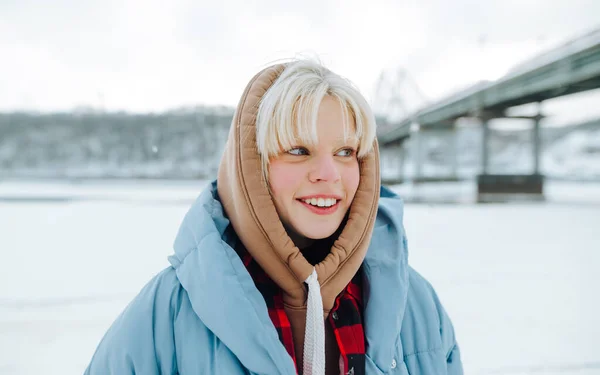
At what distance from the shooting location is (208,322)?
41.6 inches

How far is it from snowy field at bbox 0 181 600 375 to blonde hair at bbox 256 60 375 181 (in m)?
2.33

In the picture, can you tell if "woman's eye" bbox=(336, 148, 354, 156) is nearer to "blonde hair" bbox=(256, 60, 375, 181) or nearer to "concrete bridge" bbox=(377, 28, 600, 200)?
"blonde hair" bbox=(256, 60, 375, 181)

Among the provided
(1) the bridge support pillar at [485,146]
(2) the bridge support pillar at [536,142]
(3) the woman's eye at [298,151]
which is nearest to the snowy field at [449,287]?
(3) the woman's eye at [298,151]

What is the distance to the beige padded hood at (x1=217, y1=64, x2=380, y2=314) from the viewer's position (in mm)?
1130

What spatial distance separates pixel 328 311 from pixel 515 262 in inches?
225

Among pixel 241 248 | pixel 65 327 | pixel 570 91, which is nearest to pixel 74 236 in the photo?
pixel 65 327

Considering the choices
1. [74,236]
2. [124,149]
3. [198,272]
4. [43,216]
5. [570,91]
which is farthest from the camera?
[124,149]

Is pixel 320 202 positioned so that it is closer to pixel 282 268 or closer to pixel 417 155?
pixel 282 268

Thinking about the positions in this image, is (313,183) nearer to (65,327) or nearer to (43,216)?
(65,327)

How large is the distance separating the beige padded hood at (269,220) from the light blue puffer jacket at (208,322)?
0.07 m

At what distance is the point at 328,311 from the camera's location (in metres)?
1.21

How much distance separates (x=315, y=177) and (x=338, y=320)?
41 centimetres

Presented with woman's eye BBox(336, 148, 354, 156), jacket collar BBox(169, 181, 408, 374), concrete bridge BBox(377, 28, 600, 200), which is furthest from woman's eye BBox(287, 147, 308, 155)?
concrete bridge BBox(377, 28, 600, 200)

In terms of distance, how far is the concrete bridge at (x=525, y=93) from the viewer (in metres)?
16.2
